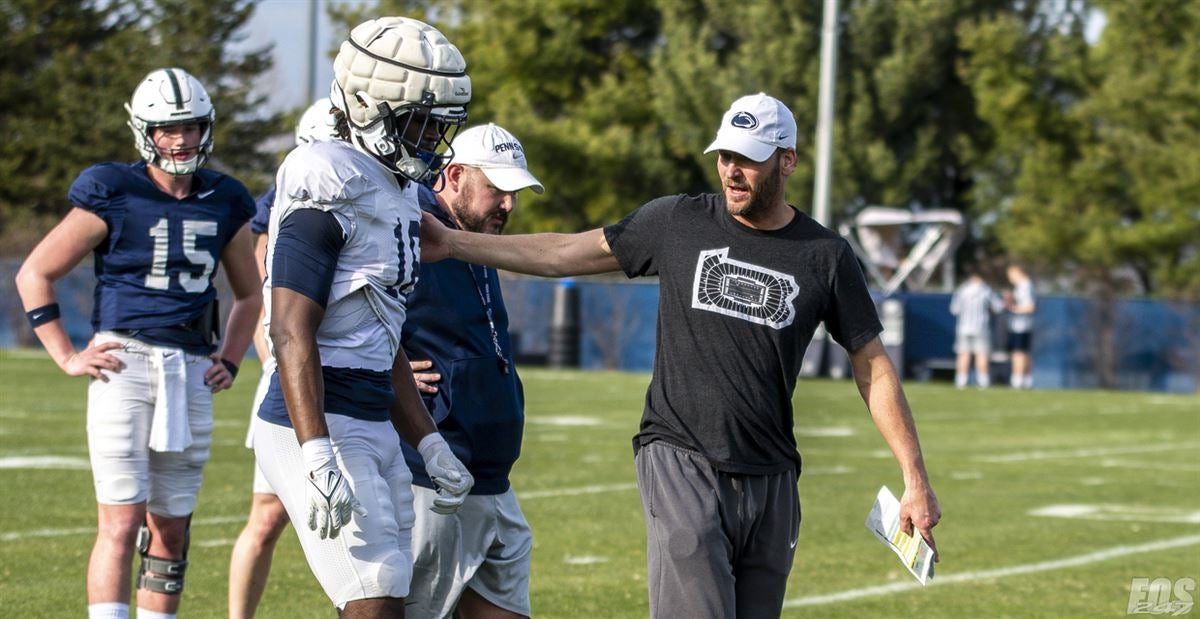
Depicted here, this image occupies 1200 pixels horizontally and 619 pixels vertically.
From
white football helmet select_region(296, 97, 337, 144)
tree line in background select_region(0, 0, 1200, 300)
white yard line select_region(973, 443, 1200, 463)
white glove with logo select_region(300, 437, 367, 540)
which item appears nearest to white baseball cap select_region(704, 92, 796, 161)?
white glove with logo select_region(300, 437, 367, 540)

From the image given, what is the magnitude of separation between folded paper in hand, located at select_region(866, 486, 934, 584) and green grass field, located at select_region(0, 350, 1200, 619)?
8.56 ft

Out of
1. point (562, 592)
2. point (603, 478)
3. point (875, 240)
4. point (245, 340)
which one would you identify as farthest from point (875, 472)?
point (875, 240)

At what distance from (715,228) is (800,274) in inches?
11.1

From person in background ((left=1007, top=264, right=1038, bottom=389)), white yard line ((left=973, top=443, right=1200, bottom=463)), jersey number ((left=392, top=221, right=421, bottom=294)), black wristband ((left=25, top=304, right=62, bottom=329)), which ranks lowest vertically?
person in background ((left=1007, top=264, right=1038, bottom=389))

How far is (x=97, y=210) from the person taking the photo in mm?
6254

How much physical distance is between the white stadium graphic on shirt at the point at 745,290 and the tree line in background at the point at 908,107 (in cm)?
3015

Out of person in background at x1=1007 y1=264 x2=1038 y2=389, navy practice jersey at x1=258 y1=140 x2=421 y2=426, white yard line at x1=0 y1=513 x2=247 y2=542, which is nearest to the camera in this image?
navy practice jersey at x1=258 y1=140 x2=421 y2=426

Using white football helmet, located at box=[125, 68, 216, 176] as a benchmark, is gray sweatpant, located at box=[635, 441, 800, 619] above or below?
below

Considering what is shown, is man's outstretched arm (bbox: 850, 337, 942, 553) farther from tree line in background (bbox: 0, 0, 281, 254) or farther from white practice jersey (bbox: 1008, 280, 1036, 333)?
tree line in background (bbox: 0, 0, 281, 254)

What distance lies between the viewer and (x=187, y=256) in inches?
251

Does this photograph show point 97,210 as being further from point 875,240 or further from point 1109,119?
point 1109,119

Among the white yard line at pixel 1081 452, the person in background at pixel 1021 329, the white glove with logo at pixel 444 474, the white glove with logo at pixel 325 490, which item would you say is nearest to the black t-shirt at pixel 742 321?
the white glove with logo at pixel 444 474

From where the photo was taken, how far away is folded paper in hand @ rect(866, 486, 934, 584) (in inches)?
188

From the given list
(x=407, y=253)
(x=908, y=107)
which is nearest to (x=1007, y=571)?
(x=407, y=253)
